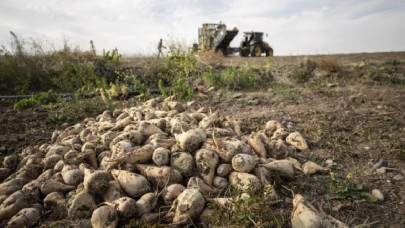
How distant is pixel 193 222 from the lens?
75.9 inches

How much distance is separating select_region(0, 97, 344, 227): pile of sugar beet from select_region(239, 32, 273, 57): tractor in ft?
37.5

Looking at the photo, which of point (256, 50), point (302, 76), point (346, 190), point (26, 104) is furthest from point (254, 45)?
point (346, 190)

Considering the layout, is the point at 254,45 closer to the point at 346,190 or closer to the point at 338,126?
the point at 338,126

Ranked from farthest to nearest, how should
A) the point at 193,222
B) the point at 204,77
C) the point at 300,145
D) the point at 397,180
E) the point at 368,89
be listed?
the point at 204,77
the point at 368,89
the point at 300,145
the point at 397,180
the point at 193,222

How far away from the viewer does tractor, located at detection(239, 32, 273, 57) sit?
13.7m

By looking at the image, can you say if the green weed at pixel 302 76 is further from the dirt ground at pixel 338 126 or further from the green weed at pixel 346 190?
the green weed at pixel 346 190

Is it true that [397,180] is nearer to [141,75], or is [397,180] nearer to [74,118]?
[74,118]

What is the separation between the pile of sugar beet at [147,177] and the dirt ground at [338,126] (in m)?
0.31

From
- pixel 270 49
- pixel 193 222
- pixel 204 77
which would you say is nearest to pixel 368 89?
pixel 204 77

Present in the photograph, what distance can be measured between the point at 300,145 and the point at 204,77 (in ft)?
11.3

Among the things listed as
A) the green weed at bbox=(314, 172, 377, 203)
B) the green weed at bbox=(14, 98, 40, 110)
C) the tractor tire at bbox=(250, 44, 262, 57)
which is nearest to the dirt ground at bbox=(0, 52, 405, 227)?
the green weed at bbox=(314, 172, 377, 203)

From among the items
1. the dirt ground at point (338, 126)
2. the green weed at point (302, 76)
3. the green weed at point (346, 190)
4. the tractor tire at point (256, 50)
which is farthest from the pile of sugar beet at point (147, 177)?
the tractor tire at point (256, 50)

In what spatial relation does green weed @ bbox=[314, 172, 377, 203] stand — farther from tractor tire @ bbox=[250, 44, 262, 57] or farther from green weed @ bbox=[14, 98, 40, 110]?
tractor tire @ bbox=[250, 44, 262, 57]

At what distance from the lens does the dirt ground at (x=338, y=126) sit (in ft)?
7.07
